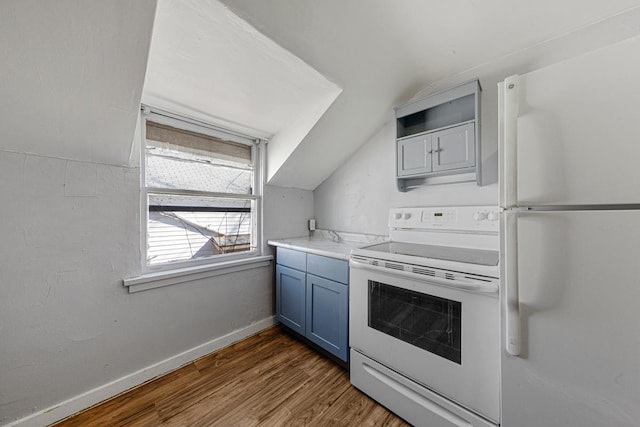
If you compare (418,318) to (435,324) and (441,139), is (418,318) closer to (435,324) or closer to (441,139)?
(435,324)

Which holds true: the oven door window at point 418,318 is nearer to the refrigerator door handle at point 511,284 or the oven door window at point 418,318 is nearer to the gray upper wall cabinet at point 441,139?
the refrigerator door handle at point 511,284

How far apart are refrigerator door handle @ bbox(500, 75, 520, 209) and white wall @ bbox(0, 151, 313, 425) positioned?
2066mm

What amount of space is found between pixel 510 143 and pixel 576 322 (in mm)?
641

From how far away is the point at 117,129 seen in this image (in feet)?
4.40

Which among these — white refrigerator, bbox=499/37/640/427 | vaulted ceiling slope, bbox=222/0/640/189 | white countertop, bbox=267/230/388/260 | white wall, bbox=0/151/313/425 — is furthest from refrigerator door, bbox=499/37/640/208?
white wall, bbox=0/151/313/425

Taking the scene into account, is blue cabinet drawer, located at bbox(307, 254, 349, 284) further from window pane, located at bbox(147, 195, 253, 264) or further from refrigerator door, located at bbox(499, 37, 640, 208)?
refrigerator door, located at bbox(499, 37, 640, 208)

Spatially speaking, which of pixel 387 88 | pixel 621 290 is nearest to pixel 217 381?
pixel 621 290

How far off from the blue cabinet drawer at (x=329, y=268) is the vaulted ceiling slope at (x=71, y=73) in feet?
4.79

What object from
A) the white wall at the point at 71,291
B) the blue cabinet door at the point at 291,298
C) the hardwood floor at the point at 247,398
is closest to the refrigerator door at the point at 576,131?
the hardwood floor at the point at 247,398

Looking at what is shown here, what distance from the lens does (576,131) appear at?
774mm

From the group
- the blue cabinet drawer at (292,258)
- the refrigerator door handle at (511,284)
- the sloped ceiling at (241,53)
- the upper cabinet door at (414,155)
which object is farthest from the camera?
the blue cabinet drawer at (292,258)

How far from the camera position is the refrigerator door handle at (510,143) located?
87 cm

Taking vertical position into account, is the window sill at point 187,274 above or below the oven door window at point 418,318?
above

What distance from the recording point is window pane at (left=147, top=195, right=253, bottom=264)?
1778 millimetres
